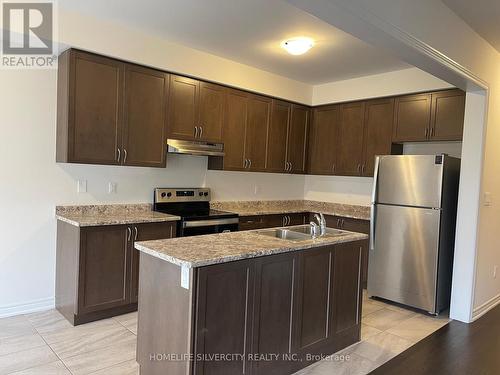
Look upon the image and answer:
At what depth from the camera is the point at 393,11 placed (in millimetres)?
2314

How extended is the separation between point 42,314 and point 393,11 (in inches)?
148

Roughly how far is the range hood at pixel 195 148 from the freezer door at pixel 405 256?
191 centimetres

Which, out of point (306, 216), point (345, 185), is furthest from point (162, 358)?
point (345, 185)

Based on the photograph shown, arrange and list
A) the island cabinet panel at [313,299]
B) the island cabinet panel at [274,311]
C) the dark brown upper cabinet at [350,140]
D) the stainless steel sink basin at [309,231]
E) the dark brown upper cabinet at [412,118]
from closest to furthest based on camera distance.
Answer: the island cabinet panel at [274,311] → the island cabinet panel at [313,299] → the stainless steel sink basin at [309,231] → the dark brown upper cabinet at [412,118] → the dark brown upper cabinet at [350,140]

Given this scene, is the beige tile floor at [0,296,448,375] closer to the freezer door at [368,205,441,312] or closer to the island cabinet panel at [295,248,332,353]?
the island cabinet panel at [295,248,332,353]

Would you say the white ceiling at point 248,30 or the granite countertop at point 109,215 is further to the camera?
the granite countertop at point 109,215

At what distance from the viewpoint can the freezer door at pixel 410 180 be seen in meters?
3.70

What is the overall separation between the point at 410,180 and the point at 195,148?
2.29 m

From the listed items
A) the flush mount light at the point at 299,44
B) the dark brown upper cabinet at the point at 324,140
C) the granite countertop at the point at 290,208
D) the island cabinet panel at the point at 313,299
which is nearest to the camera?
the island cabinet panel at the point at 313,299

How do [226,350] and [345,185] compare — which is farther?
[345,185]

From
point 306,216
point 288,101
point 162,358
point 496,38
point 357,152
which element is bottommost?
point 162,358

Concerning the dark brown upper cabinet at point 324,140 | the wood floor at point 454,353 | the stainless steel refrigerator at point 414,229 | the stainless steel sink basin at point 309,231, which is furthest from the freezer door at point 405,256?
the dark brown upper cabinet at point 324,140

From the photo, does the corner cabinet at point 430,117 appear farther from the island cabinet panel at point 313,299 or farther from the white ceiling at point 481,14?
the island cabinet panel at point 313,299

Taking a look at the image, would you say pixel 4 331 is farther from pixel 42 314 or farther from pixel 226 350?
pixel 226 350
